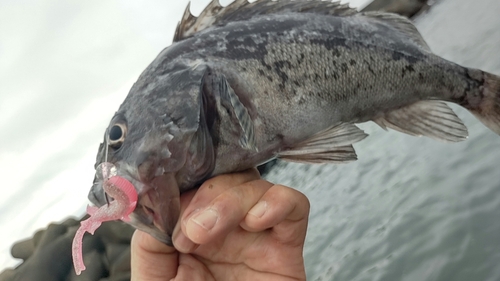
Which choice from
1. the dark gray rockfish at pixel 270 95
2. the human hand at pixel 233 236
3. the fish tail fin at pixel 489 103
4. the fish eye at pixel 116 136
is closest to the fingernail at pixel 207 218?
the human hand at pixel 233 236

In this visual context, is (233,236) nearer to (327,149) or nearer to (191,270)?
(191,270)

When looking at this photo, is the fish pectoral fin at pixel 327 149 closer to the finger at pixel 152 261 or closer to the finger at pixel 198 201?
the finger at pixel 198 201

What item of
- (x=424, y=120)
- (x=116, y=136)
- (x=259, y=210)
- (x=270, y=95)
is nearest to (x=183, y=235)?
(x=259, y=210)

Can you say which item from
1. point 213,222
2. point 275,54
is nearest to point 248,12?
point 275,54

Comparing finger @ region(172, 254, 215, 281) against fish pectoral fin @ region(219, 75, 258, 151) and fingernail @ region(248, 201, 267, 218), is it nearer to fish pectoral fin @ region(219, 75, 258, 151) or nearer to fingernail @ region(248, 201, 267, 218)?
fingernail @ region(248, 201, 267, 218)

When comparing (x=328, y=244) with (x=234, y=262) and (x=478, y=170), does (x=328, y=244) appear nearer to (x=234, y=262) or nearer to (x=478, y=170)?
(x=478, y=170)

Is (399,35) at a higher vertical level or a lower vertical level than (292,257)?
higher
